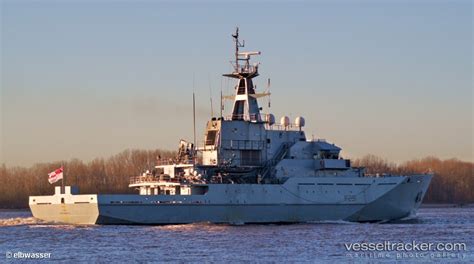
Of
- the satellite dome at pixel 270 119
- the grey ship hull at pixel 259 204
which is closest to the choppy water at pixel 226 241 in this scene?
the grey ship hull at pixel 259 204

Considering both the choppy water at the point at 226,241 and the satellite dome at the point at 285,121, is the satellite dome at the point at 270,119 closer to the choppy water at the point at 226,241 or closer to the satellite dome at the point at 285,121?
the satellite dome at the point at 285,121

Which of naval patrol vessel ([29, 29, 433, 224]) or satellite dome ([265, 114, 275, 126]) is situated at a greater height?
satellite dome ([265, 114, 275, 126])

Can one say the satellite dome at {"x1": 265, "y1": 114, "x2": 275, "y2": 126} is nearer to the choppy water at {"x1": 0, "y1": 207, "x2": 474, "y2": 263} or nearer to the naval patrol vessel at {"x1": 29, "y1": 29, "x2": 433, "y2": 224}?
the naval patrol vessel at {"x1": 29, "y1": 29, "x2": 433, "y2": 224}

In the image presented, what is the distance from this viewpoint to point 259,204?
171ft

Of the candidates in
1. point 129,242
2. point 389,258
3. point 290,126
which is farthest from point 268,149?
point 389,258

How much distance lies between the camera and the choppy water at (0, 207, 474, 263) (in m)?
36.5

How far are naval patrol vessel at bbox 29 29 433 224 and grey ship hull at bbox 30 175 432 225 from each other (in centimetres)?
5

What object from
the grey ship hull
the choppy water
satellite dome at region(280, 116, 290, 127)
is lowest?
the choppy water

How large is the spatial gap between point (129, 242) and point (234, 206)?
10.8m

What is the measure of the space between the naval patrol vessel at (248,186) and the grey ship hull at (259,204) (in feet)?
0.17

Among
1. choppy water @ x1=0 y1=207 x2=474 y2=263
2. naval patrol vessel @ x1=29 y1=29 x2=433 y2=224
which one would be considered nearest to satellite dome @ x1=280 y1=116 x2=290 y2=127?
naval patrol vessel @ x1=29 y1=29 x2=433 y2=224

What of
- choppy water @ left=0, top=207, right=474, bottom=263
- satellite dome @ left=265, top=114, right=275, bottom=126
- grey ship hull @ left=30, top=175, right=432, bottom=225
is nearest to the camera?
choppy water @ left=0, top=207, right=474, bottom=263

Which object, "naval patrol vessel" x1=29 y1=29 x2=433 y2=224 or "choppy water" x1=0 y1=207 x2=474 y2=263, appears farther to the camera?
"naval patrol vessel" x1=29 y1=29 x2=433 y2=224

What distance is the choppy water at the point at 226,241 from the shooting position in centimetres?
3647
